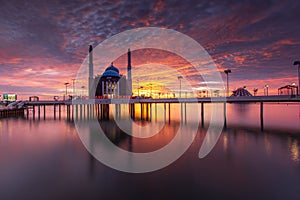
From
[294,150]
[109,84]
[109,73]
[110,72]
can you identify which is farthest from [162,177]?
[110,72]

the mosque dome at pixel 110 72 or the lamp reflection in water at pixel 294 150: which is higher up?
the mosque dome at pixel 110 72

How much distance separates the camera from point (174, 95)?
37.0 m

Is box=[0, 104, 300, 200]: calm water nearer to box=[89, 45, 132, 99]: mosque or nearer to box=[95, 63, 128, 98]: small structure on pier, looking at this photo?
box=[89, 45, 132, 99]: mosque

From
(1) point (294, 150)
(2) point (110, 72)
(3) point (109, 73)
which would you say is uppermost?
(2) point (110, 72)

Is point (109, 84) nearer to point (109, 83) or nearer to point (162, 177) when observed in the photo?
point (109, 83)

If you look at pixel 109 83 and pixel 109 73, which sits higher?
pixel 109 73

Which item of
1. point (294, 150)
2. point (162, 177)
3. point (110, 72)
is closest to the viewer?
point (162, 177)

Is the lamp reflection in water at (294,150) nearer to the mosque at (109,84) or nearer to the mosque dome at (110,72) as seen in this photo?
the mosque at (109,84)

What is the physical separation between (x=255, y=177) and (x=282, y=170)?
238cm

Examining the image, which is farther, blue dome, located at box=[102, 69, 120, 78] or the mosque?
blue dome, located at box=[102, 69, 120, 78]

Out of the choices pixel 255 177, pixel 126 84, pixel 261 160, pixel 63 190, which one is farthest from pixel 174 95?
pixel 126 84

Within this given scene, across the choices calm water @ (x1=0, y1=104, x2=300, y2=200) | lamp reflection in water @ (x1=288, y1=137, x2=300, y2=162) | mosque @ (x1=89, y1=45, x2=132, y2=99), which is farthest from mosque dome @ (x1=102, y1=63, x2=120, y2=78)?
lamp reflection in water @ (x1=288, y1=137, x2=300, y2=162)

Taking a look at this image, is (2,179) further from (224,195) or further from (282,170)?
(282,170)

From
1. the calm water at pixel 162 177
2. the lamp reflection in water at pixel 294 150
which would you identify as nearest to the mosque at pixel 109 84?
the calm water at pixel 162 177
